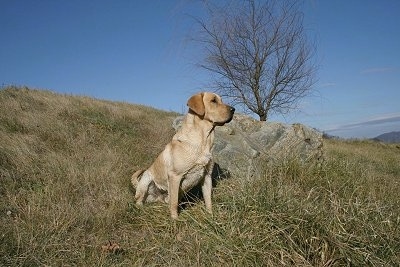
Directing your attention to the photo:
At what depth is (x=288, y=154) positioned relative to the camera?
578 centimetres

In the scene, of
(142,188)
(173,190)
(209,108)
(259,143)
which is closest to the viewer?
(173,190)

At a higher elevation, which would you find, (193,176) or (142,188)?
(193,176)

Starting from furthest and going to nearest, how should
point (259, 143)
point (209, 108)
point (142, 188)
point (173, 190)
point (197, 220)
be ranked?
point (259, 143) → point (142, 188) → point (209, 108) → point (173, 190) → point (197, 220)

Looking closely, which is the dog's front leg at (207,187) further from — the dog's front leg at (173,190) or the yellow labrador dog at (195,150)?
the dog's front leg at (173,190)

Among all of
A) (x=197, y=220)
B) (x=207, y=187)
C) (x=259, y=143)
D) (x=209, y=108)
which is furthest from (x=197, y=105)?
(x=259, y=143)

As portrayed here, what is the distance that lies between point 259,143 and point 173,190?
135 inches

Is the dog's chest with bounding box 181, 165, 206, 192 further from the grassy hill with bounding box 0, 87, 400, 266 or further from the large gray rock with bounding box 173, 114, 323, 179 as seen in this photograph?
the large gray rock with bounding box 173, 114, 323, 179

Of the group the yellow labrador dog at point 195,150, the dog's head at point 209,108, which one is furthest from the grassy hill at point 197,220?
the dog's head at point 209,108

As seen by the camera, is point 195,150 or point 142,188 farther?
point 142,188

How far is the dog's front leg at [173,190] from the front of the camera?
4320 millimetres

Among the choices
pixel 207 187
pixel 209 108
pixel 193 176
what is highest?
pixel 209 108

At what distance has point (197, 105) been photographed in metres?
4.44

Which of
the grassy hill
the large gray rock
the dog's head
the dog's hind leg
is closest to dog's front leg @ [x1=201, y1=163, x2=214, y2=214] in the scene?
the grassy hill

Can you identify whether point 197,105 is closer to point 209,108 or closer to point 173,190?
point 209,108
